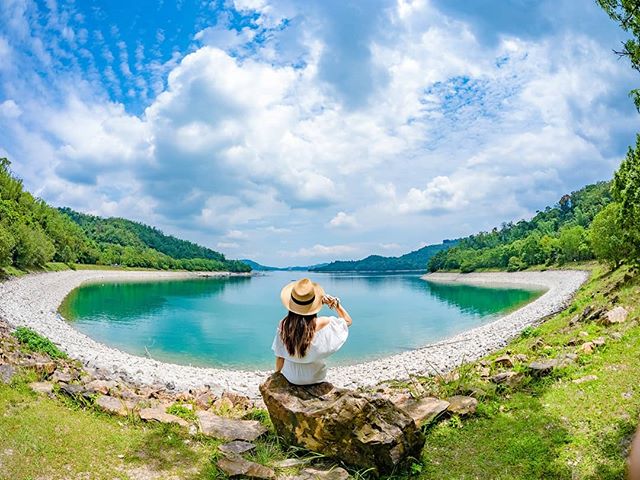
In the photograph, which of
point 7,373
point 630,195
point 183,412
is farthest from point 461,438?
point 630,195

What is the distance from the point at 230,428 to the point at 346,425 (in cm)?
283

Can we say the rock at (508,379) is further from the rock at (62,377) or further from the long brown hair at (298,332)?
the rock at (62,377)

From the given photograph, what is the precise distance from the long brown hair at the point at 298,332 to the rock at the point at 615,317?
11326mm

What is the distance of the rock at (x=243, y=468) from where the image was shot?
6215 mm

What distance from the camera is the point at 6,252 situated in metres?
51.4

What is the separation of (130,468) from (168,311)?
4775cm

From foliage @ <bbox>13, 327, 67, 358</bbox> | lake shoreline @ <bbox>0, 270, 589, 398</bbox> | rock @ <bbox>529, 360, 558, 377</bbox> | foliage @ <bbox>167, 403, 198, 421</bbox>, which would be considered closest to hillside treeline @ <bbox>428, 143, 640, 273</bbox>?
rock @ <bbox>529, 360, 558, 377</bbox>

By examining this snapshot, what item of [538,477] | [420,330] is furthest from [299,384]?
[420,330]

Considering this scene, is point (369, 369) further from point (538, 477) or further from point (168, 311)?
point (168, 311)

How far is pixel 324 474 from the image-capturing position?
629 cm

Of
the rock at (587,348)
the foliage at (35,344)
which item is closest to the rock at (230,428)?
the rock at (587,348)

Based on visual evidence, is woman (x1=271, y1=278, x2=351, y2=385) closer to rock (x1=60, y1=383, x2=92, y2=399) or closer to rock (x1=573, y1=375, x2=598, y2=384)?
rock (x1=60, y1=383, x2=92, y2=399)

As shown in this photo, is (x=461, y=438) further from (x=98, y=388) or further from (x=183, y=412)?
(x=98, y=388)

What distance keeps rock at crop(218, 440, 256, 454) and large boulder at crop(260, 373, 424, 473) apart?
60 centimetres
